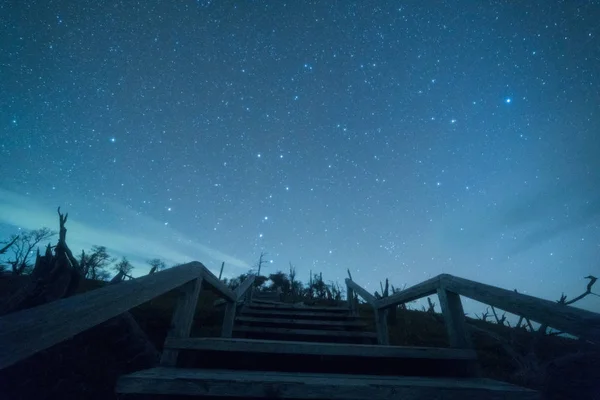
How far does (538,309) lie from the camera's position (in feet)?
5.14

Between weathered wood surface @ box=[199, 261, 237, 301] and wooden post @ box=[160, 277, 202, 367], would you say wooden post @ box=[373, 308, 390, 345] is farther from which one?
wooden post @ box=[160, 277, 202, 367]

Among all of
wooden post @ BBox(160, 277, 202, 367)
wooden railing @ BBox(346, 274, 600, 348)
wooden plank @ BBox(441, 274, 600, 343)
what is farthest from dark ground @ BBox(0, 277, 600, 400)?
wooden plank @ BBox(441, 274, 600, 343)

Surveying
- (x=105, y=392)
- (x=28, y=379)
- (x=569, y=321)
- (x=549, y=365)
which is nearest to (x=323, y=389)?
(x=569, y=321)

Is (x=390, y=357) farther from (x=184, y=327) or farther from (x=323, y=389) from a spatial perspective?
(x=184, y=327)

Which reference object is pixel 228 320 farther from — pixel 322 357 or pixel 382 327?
pixel 382 327

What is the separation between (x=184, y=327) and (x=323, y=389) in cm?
139

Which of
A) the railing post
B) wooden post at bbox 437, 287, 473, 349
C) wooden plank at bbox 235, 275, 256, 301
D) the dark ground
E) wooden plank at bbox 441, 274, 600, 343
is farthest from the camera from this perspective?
the railing post

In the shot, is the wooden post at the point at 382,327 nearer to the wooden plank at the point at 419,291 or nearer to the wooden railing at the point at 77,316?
the wooden plank at the point at 419,291

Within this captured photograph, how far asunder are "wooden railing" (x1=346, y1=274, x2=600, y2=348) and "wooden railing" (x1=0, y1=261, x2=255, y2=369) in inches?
87.4

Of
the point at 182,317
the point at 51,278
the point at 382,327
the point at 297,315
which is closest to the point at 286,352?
the point at 182,317

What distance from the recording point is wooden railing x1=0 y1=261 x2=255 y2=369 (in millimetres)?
825

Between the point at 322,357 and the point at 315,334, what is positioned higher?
the point at 315,334

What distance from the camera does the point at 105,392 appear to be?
12.4 ft

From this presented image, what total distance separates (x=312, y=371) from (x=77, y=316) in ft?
6.34
